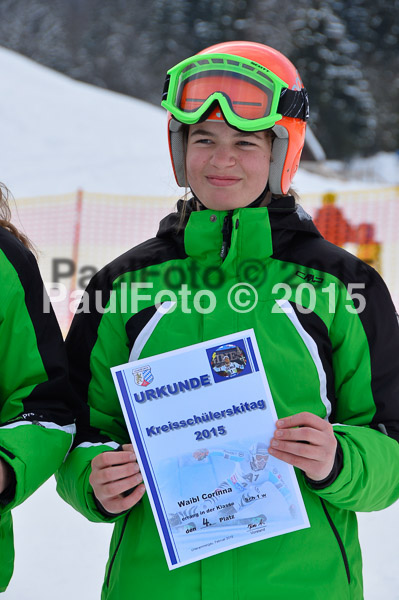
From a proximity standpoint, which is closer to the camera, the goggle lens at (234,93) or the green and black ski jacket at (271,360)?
the green and black ski jacket at (271,360)

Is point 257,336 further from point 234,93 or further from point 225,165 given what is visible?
point 234,93

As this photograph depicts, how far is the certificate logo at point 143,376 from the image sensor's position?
155cm

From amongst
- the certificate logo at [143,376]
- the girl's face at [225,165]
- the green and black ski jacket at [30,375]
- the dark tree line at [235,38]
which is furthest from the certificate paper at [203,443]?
the dark tree line at [235,38]

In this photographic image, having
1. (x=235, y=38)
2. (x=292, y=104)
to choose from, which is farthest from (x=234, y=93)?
(x=235, y=38)

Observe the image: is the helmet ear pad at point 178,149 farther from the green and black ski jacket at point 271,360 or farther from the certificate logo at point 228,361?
the certificate logo at point 228,361

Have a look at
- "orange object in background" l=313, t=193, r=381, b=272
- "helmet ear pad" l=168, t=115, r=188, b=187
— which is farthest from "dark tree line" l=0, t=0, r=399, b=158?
"helmet ear pad" l=168, t=115, r=188, b=187

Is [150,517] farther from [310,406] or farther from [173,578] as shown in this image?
[310,406]

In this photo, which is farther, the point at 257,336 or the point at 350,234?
the point at 350,234

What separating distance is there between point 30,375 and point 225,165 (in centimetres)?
68

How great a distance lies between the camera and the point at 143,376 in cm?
156

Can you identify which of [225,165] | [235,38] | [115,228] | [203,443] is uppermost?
[235,38]

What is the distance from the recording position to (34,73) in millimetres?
25016

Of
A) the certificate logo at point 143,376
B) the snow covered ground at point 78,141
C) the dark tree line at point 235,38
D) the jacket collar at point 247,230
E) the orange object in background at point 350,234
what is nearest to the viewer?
the certificate logo at point 143,376

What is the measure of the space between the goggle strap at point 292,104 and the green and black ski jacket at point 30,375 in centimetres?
74
